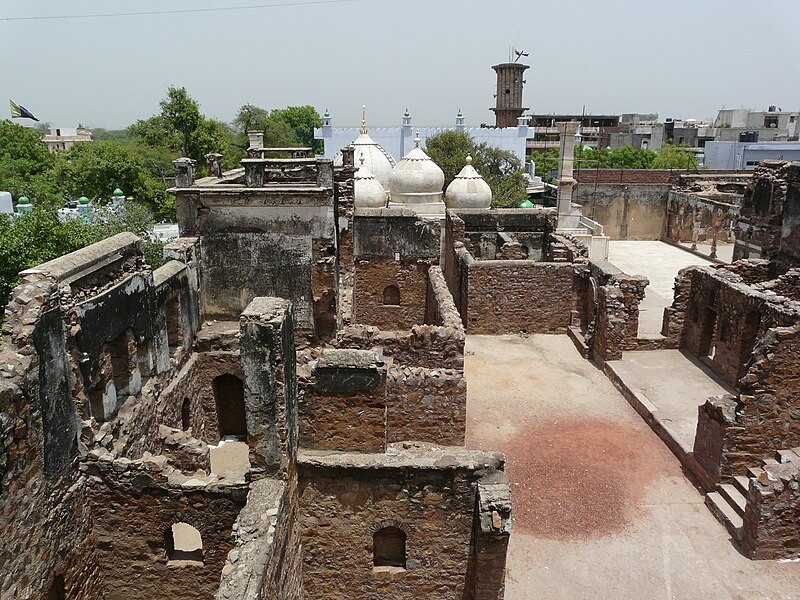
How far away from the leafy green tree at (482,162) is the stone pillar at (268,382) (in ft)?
99.5

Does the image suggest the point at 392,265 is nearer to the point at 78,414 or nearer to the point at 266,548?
the point at 78,414

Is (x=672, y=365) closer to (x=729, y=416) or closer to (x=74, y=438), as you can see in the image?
(x=729, y=416)

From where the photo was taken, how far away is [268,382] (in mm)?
5926

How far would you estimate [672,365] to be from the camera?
1386cm

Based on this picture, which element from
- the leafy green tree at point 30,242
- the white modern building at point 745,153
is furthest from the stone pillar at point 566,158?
the white modern building at point 745,153

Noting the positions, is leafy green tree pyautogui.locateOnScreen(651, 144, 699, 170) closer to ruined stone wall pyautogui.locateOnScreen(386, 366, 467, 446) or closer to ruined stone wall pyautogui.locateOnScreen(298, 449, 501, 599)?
ruined stone wall pyautogui.locateOnScreen(386, 366, 467, 446)

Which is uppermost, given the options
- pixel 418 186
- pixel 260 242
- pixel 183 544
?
pixel 418 186

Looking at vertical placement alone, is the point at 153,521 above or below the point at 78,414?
below

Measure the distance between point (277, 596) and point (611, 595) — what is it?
13.6 ft

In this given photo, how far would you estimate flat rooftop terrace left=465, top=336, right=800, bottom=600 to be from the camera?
303 inches

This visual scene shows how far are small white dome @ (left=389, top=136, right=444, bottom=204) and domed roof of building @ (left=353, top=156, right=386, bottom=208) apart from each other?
94cm

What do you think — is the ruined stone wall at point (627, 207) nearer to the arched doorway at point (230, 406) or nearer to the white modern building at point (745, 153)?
the white modern building at point (745, 153)

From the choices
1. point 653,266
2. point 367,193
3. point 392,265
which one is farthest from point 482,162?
point 392,265

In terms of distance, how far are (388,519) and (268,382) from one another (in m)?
2.18
